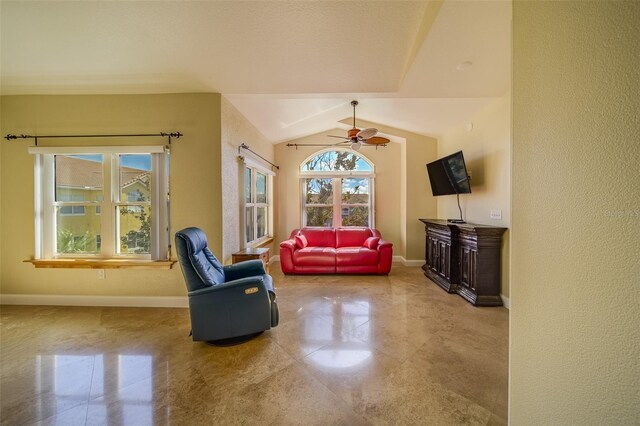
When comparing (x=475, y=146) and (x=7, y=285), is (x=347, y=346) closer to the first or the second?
(x=475, y=146)

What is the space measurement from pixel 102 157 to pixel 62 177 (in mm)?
650

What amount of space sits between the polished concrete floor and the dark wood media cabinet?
26 centimetres

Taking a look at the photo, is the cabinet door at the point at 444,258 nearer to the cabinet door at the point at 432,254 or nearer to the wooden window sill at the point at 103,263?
the cabinet door at the point at 432,254

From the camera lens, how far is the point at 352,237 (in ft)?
16.8

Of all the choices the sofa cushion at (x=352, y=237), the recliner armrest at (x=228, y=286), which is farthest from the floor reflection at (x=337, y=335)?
the sofa cushion at (x=352, y=237)

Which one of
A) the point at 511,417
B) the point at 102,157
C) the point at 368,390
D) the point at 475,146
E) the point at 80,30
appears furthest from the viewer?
the point at 475,146

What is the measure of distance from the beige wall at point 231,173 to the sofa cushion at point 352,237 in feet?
7.14

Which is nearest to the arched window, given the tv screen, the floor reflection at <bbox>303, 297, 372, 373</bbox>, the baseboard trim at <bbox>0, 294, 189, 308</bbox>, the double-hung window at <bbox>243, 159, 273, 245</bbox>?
the double-hung window at <bbox>243, 159, 273, 245</bbox>

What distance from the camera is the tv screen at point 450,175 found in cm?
352

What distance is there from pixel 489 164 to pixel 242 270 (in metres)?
3.68

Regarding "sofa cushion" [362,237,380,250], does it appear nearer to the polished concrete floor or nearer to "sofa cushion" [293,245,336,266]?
"sofa cushion" [293,245,336,266]

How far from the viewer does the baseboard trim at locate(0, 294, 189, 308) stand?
120 inches

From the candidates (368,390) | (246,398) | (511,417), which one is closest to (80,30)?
(246,398)

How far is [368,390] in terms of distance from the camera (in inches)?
66.6
